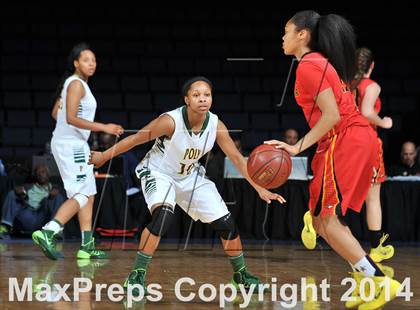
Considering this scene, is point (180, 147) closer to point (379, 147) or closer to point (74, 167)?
point (379, 147)

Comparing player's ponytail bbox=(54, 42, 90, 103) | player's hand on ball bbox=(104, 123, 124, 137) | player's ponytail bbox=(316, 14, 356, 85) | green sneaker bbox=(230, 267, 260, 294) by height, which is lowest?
green sneaker bbox=(230, 267, 260, 294)

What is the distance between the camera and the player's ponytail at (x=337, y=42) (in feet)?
14.0

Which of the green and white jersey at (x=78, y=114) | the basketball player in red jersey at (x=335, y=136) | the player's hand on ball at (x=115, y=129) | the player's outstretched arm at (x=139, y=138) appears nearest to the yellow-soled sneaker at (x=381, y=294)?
the basketball player in red jersey at (x=335, y=136)

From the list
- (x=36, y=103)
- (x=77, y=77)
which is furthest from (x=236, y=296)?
(x=36, y=103)

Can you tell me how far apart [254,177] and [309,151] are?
7.30 meters

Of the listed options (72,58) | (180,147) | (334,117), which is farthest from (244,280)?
(72,58)

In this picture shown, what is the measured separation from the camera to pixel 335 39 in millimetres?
4281

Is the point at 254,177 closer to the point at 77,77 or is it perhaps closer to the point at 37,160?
the point at 77,77

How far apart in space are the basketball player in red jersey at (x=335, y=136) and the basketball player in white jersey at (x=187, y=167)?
60 cm

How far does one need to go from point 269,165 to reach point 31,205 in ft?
18.6

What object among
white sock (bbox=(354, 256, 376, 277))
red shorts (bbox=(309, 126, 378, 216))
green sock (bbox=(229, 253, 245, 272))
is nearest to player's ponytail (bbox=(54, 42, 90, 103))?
green sock (bbox=(229, 253, 245, 272))

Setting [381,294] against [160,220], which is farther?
[160,220]

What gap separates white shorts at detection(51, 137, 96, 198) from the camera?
6.85 metres

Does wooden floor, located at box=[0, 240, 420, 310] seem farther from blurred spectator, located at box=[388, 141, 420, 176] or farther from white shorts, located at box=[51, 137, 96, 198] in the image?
blurred spectator, located at box=[388, 141, 420, 176]
